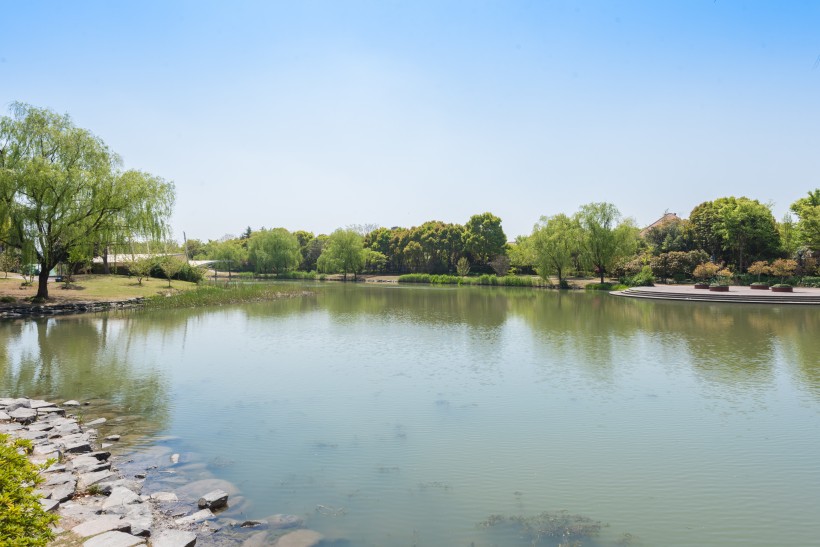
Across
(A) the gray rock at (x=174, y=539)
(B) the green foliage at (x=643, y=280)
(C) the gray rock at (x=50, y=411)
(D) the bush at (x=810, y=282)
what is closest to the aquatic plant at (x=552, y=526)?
(A) the gray rock at (x=174, y=539)

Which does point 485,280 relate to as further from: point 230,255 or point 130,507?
point 130,507

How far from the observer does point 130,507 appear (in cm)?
531

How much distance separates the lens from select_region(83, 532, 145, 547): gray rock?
4.40m

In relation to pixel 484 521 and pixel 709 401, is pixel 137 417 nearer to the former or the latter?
pixel 484 521

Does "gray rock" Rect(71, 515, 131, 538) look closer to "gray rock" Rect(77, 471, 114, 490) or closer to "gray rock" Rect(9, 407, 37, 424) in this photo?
"gray rock" Rect(77, 471, 114, 490)

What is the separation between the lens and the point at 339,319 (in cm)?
2442

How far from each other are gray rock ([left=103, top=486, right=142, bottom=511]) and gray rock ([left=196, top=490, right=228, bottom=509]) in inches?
25.6

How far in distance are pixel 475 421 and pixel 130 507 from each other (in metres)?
5.36

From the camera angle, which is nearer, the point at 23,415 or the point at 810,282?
the point at 23,415

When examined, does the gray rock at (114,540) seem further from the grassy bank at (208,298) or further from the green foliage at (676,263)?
the green foliage at (676,263)

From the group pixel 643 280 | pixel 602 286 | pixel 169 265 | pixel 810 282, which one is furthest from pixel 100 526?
pixel 810 282

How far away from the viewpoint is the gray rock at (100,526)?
4625 millimetres

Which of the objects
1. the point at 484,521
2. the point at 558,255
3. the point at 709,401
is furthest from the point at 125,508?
the point at 558,255

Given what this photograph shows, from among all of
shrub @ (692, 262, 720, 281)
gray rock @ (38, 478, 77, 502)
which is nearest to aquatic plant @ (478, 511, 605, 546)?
gray rock @ (38, 478, 77, 502)
